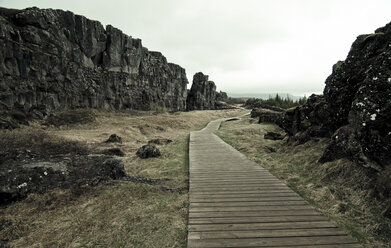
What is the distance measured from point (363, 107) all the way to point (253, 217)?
253 inches

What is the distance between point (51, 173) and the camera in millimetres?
7418

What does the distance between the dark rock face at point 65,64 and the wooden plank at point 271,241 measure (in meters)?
32.1

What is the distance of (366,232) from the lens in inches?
180

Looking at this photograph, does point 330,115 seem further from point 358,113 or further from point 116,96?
point 116,96

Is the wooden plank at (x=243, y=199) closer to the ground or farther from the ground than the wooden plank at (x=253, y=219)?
closer to the ground

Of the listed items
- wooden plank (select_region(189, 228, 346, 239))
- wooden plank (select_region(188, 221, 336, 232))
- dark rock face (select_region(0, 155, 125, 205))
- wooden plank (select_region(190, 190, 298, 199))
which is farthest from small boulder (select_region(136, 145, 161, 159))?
wooden plank (select_region(189, 228, 346, 239))

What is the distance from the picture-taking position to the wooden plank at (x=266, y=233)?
4348 millimetres

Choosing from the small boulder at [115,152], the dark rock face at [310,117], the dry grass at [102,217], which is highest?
the dark rock face at [310,117]

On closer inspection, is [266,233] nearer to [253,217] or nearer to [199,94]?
[253,217]

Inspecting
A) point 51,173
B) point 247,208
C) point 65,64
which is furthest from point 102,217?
point 65,64

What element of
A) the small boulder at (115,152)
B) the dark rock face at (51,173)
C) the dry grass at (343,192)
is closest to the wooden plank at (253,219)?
the dry grass at (343,192)

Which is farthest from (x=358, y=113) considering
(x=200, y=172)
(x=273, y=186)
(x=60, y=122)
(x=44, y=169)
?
(x=60, y=122)

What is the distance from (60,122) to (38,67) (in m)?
10.8

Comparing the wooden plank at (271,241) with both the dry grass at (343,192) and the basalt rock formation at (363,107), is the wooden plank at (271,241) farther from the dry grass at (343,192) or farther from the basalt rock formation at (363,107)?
the basalt rock formation at (363,107)
